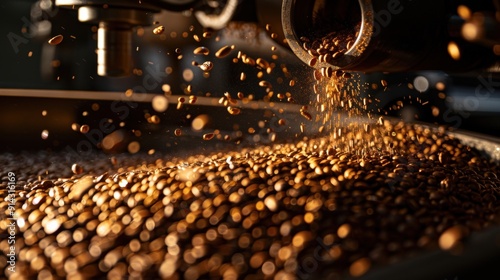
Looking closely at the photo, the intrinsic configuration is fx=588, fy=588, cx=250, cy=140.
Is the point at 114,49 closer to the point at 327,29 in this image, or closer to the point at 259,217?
the point at 327,29

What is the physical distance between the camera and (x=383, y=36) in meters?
0.89

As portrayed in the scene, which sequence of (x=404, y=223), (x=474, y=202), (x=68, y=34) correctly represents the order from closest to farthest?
(x=404, y=223)
(x=474, y=202)
(x=68, y=34)

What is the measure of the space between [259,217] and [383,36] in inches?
14.3

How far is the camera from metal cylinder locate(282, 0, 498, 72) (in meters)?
0.89

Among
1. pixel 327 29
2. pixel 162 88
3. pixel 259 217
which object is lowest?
pixel 162 88

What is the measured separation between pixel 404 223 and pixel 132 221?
0.33 m

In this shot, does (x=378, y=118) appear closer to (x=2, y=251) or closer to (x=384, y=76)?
(x=384, y=76)

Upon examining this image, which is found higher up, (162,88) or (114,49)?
(114,49)

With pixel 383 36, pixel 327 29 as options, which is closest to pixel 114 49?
pixel 327 29

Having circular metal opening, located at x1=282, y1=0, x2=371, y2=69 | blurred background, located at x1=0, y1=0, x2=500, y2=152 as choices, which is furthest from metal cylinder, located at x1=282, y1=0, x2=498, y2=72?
blurred background, located at x1=0, y1=0, x2=500, y2=152

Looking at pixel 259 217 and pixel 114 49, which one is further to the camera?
pixel 114 49

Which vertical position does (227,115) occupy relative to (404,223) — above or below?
below

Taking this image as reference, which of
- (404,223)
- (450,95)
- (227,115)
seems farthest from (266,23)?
(404,223)

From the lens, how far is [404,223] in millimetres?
655
